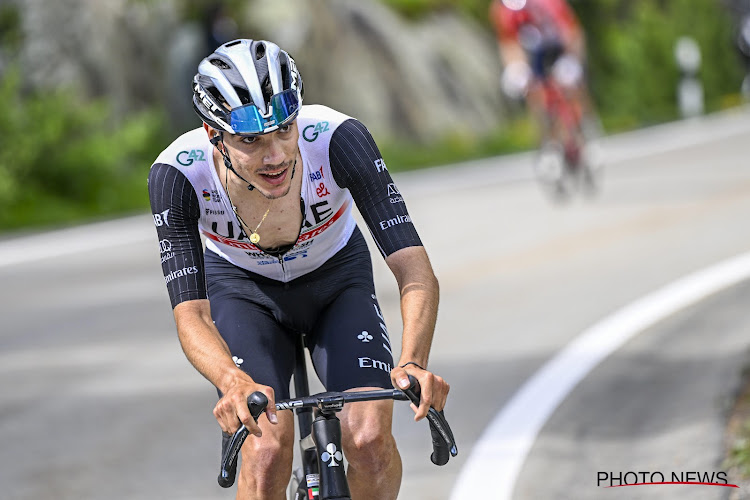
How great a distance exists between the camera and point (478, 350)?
852 cm

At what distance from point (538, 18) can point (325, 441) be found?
1103cm

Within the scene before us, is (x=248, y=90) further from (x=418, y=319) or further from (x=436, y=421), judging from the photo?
(x=436, y=421)

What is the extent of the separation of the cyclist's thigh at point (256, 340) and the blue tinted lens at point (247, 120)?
0.80 m

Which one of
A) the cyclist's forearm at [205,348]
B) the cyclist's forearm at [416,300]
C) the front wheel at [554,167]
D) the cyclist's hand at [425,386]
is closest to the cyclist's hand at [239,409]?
the cyclist's forearm at [205,348]

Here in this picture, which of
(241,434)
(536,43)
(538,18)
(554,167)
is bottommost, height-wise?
(241,434)

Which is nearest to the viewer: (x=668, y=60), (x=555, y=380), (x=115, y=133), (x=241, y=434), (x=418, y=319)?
(x=241, y=434)

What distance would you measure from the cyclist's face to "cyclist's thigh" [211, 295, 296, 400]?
1.87 ft

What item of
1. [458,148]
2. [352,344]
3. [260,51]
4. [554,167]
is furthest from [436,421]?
[458,148]

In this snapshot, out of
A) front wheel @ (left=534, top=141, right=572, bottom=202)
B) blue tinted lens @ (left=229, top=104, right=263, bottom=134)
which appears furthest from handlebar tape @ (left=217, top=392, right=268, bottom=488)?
front wheel @ (left=534, top=141, right=572, bottom=202)

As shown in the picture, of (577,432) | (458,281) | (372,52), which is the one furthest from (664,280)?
(372,52)

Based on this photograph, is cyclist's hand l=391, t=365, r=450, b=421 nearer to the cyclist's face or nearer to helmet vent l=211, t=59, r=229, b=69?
the cyclist's face

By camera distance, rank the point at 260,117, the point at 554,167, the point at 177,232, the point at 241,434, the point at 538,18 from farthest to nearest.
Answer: the point at 554,167, the point at 538,18, the point at 177,232, the point at 260,117, the point at 241,434

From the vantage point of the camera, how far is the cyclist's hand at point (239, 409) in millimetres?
3367

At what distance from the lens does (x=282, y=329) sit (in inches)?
177
